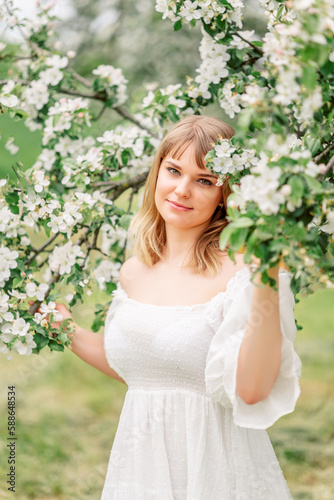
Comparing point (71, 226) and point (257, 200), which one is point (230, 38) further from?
point (257, 200)

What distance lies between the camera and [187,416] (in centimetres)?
205

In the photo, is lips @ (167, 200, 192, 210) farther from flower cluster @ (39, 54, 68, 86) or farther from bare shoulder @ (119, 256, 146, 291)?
flower cluster @ (39, 54, 68, 86)

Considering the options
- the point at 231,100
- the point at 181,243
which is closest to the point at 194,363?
the point at 181,243

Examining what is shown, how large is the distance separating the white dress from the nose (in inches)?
12.7

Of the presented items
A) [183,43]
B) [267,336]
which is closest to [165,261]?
[267,336]

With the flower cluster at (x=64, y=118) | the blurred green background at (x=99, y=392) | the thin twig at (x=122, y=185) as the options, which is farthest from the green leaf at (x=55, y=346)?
the blurred green background at (x=99, y=392)

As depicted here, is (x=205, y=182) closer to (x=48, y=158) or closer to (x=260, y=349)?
(x=260, y=349)

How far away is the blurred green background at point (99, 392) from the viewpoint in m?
4.57

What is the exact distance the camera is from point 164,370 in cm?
210

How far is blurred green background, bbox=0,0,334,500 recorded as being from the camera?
15.0 ft

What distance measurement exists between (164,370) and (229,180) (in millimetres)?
665

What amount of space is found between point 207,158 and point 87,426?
13.0ft

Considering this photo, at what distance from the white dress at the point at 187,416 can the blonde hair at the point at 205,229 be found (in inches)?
7.0

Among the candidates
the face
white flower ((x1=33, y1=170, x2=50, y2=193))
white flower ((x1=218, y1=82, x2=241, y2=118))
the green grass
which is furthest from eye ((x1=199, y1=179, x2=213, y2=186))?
the green grass
